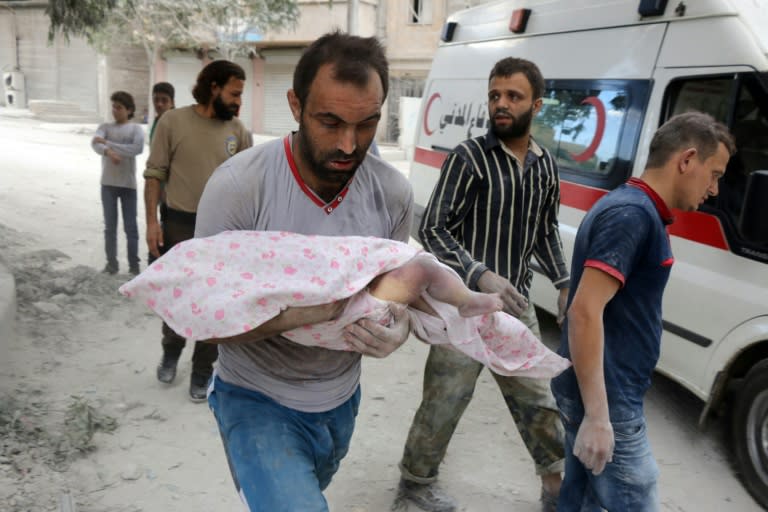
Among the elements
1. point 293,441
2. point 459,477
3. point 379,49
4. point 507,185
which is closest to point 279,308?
point 293,441

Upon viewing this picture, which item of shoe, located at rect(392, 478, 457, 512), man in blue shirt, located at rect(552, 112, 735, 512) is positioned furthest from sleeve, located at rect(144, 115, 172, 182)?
man in blue shirt, located at rect(552, 112, 735, 512)

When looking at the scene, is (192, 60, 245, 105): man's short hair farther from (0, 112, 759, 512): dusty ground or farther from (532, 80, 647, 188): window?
(532, 80, 647, 188): window

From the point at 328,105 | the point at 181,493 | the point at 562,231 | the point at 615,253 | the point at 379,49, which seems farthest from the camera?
the point at 562,231

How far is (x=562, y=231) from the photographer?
481cm

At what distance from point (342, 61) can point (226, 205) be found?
0.48m

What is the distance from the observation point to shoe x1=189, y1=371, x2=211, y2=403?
4.17 metres

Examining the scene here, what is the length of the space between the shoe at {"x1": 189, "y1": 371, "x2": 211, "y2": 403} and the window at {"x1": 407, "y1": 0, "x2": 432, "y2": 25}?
22.6 meters

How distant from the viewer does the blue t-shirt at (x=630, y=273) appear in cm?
200

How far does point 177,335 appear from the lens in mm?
4277

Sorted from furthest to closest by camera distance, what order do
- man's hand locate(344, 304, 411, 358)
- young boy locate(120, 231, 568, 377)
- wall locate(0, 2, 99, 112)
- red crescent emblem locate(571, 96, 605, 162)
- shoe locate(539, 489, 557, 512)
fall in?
wall locate(0, 2, 99, 112), red crescent emblem locate(571, 96, 605, 162), shoe locate(539, 489, 557, 512), man's hand locate(344, 304, 411, 358), young boy locate(120, 231, 568, 377)

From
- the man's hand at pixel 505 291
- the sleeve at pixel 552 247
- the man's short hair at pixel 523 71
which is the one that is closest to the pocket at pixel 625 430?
the man's hand at pixel 505 291

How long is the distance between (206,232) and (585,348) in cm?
119

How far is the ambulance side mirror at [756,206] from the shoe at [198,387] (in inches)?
127

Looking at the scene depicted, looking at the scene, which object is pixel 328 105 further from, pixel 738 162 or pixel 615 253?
pixel 738 162
